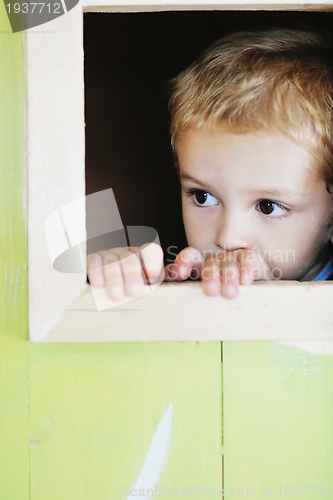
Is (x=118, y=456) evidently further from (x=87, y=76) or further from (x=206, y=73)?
(x=87, y=76)

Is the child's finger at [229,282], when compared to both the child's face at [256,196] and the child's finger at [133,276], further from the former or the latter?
the child's face at [256,196]

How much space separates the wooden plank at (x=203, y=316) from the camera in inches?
19.8

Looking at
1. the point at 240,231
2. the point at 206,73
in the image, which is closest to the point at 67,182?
the point at 240,231

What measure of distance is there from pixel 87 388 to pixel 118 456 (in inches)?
4.0

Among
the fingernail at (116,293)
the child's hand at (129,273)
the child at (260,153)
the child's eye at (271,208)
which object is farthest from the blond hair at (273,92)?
the fingernail at (116,293)

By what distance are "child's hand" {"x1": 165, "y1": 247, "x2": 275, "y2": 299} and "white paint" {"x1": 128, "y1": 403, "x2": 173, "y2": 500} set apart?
195 millimetres

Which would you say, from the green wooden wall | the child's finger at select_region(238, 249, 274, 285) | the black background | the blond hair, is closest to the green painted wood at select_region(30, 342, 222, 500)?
the green wooden wall

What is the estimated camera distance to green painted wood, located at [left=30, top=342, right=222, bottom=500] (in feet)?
1.75

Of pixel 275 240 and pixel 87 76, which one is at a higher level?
pixel 87 76

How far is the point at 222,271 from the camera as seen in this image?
0.56 m

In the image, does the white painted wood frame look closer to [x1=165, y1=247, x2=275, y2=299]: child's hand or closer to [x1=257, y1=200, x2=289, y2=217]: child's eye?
[x1=165, y1=247, x2=275, y2=299]: child's hand

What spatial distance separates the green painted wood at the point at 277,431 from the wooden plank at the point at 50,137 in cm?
28

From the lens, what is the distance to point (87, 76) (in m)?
1.50

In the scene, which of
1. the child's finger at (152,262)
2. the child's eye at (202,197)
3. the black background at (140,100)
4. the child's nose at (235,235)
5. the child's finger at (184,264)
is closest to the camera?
the child's finger at (152,262)
